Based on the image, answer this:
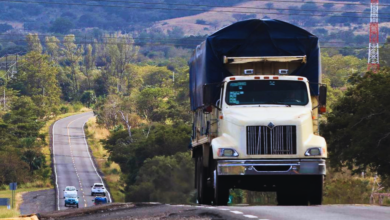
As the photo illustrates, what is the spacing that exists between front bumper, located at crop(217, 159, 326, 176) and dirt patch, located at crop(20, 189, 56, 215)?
48216mm

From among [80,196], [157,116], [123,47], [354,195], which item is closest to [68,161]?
[157,116]

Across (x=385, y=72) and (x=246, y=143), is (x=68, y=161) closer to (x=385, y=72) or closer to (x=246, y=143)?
(x=385, y=72)

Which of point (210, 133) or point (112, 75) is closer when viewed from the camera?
point (210, 133)

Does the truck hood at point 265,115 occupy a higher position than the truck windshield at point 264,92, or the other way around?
the truck windshield at point 264,92

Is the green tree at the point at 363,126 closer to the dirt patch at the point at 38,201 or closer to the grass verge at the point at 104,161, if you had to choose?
the dirt patch at the point at 38,201

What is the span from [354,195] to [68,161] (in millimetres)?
66524

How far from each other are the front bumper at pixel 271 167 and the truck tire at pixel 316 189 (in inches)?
12.1

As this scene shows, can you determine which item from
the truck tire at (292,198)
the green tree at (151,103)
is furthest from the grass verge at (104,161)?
the truck tire at (292,198)

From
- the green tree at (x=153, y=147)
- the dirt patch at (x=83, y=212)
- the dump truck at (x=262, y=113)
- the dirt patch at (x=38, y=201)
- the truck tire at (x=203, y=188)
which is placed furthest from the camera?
the green tree at (x=153, y=147)

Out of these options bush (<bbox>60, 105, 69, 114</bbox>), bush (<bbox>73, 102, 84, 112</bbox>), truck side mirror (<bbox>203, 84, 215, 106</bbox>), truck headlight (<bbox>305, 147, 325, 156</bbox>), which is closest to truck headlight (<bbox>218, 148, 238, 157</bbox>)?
truck side mirror (<bbox>203, 84, 215, 106</bbox>)

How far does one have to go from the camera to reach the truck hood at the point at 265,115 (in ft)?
58.3

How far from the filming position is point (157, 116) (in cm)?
10331

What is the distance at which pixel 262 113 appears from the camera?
1797cm

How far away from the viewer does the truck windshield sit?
1845 centimetres
